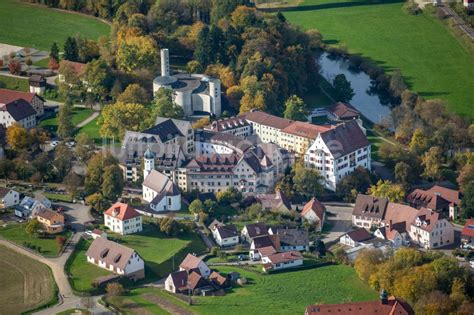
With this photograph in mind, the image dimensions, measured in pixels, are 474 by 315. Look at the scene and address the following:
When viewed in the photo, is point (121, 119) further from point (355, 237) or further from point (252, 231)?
point (355, 237)

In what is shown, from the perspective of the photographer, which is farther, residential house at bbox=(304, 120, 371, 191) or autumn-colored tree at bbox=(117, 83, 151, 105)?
autumn-colored tree at bbox=(117, 83, 151, 105)

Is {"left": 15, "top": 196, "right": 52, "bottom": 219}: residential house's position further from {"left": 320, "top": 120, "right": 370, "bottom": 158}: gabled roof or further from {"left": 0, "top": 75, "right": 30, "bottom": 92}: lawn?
{"left": 0, "top": 75, "right": 30, "bottom": 92}: lawn

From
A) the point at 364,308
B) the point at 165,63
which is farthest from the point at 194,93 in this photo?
the point at 364,308

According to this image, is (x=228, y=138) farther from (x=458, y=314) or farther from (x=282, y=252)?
(x=458, y=314)

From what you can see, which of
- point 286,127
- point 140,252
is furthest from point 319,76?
point 140,252

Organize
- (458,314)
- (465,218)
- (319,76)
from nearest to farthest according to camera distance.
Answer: (458,314)
(465,218)
(319,76)

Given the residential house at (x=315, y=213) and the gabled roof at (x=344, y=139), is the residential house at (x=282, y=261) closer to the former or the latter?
the residential house at (x=315, y=213)

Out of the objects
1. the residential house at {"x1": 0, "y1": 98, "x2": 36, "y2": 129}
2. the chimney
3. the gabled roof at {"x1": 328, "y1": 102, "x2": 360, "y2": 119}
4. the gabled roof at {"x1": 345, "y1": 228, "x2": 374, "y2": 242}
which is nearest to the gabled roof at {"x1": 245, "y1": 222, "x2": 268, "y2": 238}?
the gabled roof at {"x1": 345, "y1": 228, "x2": 374, "y2": 242}

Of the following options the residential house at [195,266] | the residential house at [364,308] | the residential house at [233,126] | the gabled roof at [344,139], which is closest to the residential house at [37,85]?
the residential house at [233,126]
